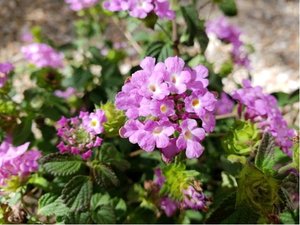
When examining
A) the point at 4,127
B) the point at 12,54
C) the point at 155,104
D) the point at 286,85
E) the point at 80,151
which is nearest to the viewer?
the point at 155,104

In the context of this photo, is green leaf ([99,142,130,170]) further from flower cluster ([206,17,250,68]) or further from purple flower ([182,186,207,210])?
flower cluster ([206,17,250,68])

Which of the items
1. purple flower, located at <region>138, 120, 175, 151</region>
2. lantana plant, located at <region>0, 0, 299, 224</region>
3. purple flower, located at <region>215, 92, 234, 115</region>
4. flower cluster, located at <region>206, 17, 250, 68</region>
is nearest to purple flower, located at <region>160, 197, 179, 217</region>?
lantana plant, located at <region>0, 0, 299, 224</region>

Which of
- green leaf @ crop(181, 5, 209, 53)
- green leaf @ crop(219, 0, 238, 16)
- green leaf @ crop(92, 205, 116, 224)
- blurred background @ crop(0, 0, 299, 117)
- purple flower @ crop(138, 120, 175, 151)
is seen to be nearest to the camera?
purple flower @ crop(138, 120, 175, 151)

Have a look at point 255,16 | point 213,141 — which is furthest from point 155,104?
point 255,16

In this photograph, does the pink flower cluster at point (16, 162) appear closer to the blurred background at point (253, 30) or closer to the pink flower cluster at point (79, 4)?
the pink flower cluster at point (79, 4)

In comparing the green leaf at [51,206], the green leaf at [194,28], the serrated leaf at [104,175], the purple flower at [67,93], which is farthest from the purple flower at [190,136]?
the purple flower at [67,93]

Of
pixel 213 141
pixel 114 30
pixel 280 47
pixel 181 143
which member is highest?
pixel 181 143

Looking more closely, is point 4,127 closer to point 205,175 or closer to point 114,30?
point 205,175
